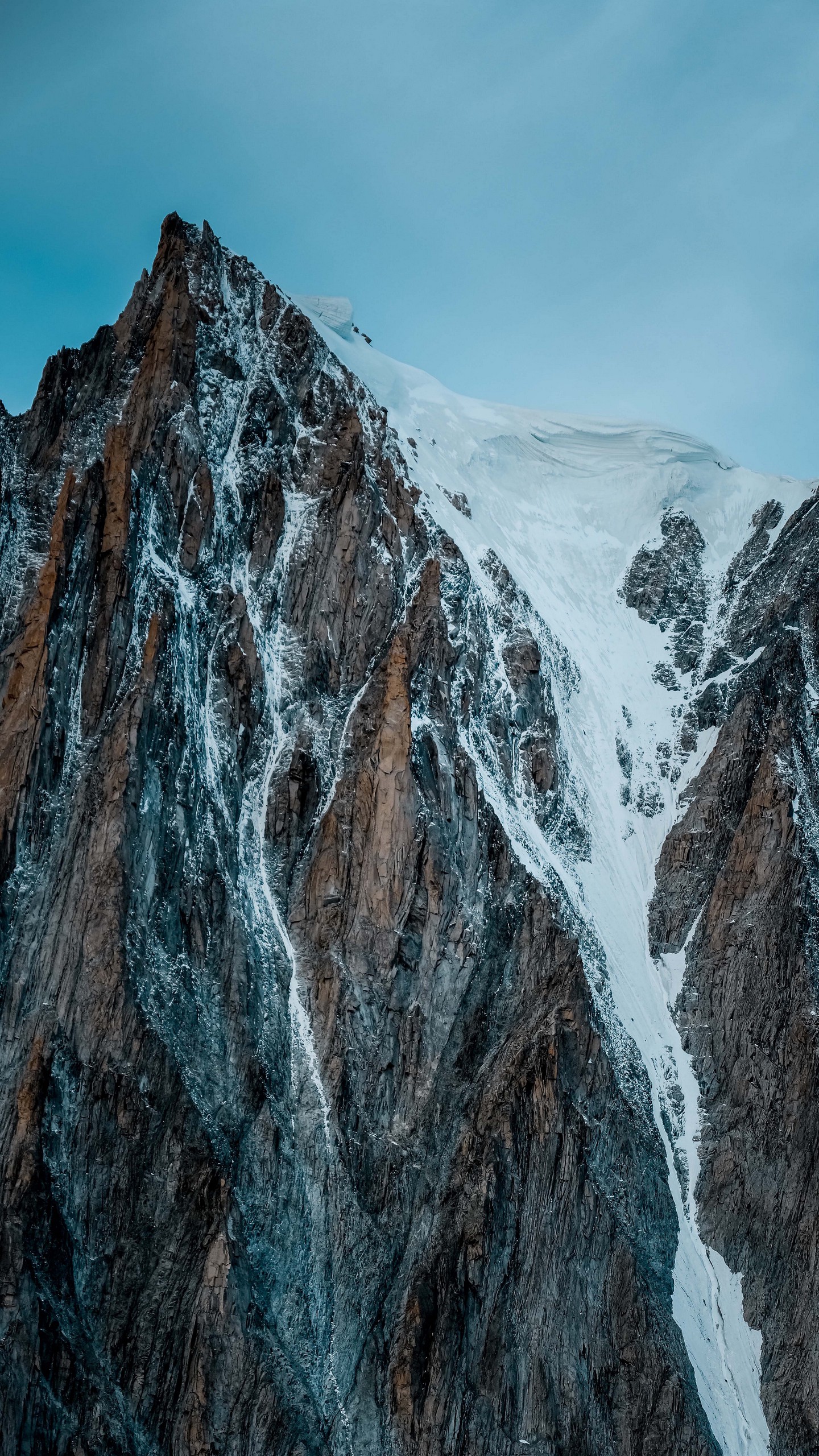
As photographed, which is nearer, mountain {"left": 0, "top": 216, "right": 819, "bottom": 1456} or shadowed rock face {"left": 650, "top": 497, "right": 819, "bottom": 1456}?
mountain {"left": 0, "top": 216, "right": 819, "bottom": 1456}

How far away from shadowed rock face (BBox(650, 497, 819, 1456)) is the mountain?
0.17 metres

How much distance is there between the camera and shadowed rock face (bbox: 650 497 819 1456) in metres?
56.8

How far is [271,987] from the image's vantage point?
50875mm

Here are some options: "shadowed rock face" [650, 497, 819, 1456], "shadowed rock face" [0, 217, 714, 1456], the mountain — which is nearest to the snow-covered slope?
the mountain

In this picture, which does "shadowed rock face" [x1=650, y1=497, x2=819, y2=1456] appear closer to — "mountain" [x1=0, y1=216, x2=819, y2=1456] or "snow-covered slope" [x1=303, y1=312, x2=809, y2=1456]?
"mountain" [x1=0, y1=216, x2=819, y2=1456]

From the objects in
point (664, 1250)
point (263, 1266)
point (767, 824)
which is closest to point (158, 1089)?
point (263, 1266)

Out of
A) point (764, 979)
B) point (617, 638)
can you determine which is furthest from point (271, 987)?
point (617, 638)

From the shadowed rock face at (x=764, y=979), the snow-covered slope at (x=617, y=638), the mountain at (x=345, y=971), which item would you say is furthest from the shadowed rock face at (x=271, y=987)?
the snow-covered slope at (x=617, y=638)

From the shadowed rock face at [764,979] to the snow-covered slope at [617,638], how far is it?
0.91 meters

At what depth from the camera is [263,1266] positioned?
46.1 m

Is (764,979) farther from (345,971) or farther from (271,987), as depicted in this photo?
(271,987)

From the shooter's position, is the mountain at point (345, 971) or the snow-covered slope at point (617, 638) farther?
the snow-covered slope at point (617, 638)

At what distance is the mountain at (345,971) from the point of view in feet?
145

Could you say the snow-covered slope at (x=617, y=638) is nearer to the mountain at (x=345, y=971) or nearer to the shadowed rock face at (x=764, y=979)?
the mountain at (x=345, y=971)
